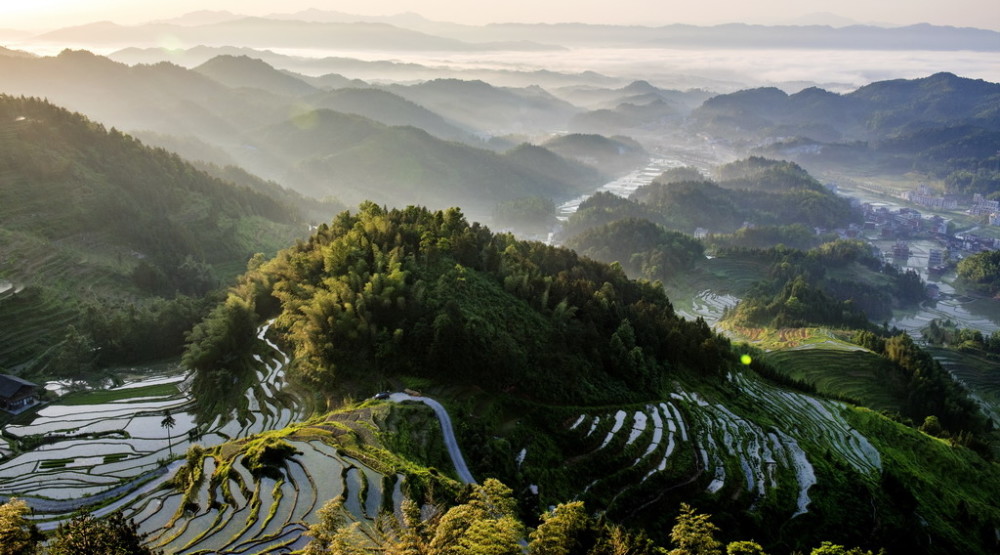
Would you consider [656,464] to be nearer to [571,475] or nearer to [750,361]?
[571,475]

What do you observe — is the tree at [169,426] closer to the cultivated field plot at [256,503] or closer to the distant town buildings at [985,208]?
the cultivated field plot at [256,503]

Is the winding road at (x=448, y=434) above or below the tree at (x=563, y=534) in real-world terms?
below

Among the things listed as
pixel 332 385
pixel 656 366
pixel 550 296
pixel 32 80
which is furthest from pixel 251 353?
pixel 32 80

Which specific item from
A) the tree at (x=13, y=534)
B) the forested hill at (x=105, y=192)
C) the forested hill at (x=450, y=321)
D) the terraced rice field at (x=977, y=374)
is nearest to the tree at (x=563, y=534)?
the tree at (x=13, y=534)

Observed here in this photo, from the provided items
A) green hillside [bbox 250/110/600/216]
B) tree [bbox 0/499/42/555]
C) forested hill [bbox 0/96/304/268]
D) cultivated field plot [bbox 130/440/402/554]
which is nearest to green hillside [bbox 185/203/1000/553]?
cultivated field plot [bbox 130/440/402/554]

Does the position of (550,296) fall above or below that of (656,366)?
above

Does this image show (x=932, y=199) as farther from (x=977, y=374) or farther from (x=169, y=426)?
(x=169, y=426)
